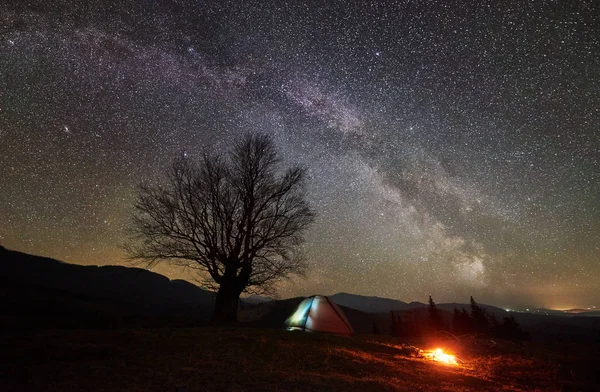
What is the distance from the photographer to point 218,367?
248 inches

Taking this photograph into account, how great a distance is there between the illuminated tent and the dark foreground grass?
7064 mm

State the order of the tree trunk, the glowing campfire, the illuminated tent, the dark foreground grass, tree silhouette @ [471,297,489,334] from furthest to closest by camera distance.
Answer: tree silhouette @ [471,297,489,334] < the tree trunk < the illuminated tent < the glowing campfire < the dark foreground grass

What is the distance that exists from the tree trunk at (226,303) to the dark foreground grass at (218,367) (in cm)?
743

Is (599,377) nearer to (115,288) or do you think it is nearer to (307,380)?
(307,380)

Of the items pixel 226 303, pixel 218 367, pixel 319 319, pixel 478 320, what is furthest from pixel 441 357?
pixel 478 320

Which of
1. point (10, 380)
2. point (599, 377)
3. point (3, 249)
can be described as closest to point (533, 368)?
point (599, 377)

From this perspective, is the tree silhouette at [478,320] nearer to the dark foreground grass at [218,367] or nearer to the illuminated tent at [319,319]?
the illuminated tent at [319,319]

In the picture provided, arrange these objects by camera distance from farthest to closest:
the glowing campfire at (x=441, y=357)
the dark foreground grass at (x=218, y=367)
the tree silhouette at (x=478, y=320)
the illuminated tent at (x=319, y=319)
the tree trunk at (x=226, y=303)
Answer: the tree silhouette at (x=478, y=320)
the tree trunk at (x=226, y=303)
the illuminated tent at (x=319, y=319)
the glowing campfire at (x=441, y=357)
the dark foreground grass at (x=218, y=367)

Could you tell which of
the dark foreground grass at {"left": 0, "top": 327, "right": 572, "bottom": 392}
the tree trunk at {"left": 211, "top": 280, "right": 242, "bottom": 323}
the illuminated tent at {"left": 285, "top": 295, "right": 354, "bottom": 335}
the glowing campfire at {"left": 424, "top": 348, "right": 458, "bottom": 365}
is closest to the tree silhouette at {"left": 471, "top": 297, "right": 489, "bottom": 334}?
the illuminated tent at {"left": 285, "top": 295, "right": 354, "bottom": 335}

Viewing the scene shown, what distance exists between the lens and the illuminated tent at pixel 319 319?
16.8m

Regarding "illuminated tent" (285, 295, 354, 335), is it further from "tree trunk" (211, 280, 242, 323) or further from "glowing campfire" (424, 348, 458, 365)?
"glowing campfire" (424, 348, 458, 365)

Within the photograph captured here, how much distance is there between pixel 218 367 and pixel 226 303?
1186 cm

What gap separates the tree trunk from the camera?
17234 millimetres

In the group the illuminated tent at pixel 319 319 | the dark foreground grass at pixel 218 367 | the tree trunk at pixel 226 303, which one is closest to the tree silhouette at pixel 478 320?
the illuminated tent at pixel 319 319
